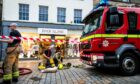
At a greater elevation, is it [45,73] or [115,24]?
[115,24]

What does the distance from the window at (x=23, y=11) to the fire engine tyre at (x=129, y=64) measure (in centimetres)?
1672

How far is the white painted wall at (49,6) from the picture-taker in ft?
80.1

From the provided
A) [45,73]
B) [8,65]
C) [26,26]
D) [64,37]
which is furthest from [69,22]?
[8,65]

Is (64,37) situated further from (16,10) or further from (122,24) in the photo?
(122,24)

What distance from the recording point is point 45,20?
2586cm

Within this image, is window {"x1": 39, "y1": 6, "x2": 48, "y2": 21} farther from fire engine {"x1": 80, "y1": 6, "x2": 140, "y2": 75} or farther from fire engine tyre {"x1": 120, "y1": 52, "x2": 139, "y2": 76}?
fire engine tyre {"x1": 120, "y1": 52, "x2": 139, "y2": 76}

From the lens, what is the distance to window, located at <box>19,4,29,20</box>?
24.9 m

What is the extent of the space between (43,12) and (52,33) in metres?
2.34

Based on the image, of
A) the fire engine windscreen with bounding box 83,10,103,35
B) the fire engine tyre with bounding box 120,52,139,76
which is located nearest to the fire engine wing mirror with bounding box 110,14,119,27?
the fire engine windscreen with bounding box 83,10,103,35

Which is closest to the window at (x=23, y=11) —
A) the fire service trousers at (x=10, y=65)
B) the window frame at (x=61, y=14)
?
the window frame at (x=61, y=14)

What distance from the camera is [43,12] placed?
25641 millimetres

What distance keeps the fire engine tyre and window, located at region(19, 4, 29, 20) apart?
16.7m

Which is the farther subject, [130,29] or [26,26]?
[26,26]

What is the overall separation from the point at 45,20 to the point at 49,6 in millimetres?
1506
